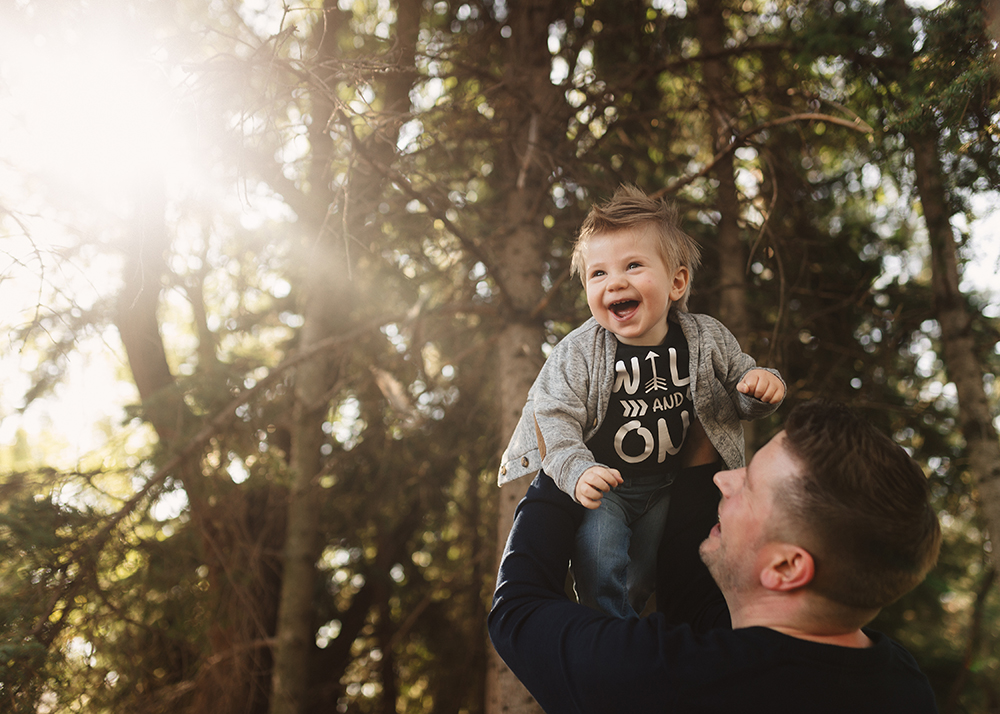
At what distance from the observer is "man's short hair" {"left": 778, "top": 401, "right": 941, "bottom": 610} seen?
Answer: 170cm

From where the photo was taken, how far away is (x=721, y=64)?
4566mm

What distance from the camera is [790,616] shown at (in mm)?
1787

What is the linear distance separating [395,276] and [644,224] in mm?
3505

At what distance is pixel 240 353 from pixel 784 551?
20.0 feet

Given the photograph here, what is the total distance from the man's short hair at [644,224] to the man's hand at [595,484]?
0.69 meters

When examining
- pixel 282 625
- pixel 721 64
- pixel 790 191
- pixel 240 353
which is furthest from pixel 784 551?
pixel 240 353

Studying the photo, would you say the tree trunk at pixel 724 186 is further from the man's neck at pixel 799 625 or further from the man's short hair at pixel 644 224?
the man's neck at pixel 799 625

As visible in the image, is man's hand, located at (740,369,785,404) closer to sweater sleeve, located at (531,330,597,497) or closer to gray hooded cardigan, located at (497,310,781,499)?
gray hooded cardigan, located at (497,310,781,499)

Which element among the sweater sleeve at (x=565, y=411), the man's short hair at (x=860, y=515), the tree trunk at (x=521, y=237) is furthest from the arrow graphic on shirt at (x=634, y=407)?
the tree trunk at (x=521, y=237)

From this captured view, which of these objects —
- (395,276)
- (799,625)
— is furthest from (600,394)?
(395,276)

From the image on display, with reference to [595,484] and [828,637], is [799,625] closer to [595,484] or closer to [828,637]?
[828,637]

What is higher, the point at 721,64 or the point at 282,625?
the point at 721,64

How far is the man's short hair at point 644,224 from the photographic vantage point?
6.91ft

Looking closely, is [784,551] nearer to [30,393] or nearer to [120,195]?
[120,195]
